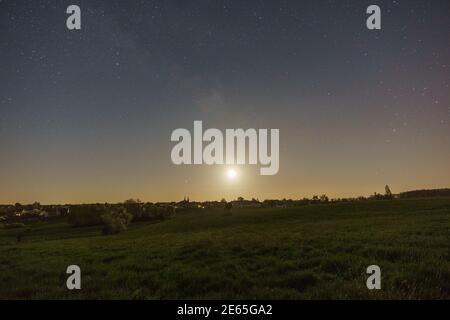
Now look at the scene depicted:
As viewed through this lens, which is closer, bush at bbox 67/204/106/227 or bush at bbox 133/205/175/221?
bush at bbox 67/204/106/227

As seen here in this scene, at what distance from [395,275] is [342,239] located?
9.64 metres

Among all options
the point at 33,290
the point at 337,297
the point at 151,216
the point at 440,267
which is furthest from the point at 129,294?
the point at 151,216

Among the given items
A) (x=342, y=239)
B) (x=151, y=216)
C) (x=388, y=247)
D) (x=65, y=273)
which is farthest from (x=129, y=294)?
(x=151, y=216)

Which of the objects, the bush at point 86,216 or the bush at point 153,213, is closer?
the bush at point 86,216

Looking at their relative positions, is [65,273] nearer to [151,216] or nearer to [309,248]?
[309,248]

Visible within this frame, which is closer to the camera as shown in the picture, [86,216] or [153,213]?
[86,216]

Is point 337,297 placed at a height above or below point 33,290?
above

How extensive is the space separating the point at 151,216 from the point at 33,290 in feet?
260
